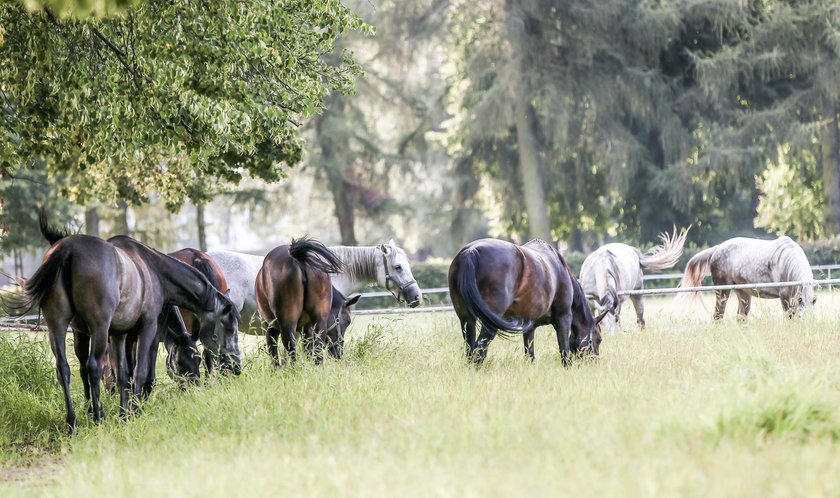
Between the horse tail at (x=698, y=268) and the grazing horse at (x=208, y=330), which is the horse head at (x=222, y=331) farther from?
the horse tail at (x=698, y=268)

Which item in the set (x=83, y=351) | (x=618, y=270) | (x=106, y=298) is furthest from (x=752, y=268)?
(x=106, y=298)

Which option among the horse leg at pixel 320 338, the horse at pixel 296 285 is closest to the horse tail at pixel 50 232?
the horse at pixel 296 285

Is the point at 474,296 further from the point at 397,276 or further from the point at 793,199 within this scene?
the point at 793,199

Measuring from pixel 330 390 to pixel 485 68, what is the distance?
25325mm

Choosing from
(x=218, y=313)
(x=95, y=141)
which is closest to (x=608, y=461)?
(x=218, y=313)

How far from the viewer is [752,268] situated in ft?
53.6

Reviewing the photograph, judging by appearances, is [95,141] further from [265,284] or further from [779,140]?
[779,140]

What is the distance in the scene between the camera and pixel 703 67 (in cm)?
Answer: 3122

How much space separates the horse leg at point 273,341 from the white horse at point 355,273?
52 centimetres

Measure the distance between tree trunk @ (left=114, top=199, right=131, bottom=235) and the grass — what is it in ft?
58.7

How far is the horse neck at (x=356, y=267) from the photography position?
1240cm

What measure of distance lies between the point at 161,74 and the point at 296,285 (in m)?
2.60

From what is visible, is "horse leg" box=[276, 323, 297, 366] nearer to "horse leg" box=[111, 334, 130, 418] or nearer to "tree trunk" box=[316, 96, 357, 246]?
"horse leg" box=[111, 334, 130, 418]

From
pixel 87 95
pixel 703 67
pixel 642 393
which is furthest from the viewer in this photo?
pixel 703 67
